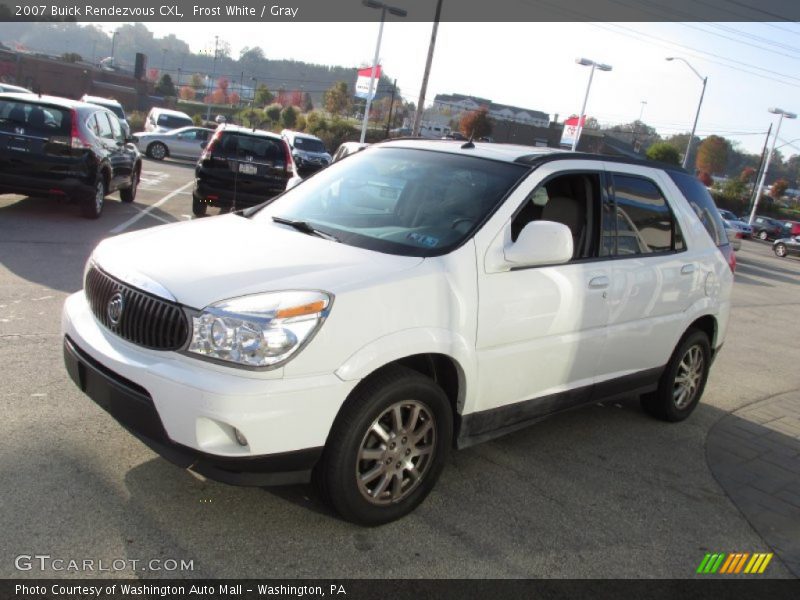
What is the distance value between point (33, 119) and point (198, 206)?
3.02 meters

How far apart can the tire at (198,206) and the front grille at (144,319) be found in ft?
29.2

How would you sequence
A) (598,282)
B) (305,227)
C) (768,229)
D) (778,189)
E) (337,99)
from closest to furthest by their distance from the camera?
(305,227) → (598,282) → (768,229) → (337,99) → (778,189)

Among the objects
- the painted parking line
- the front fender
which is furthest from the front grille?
the painted parking line

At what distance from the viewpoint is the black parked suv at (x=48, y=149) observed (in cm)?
965

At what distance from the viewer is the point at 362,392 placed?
3.16 metres

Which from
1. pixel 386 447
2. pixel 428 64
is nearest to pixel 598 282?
pixel 386 447

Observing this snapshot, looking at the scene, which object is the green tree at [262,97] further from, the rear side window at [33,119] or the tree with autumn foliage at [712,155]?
the rear side window at [33,119]

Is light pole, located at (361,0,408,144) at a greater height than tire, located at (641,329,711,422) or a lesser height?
greater

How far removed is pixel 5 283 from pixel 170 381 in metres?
4.69

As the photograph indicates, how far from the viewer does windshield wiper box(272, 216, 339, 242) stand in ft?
12.3

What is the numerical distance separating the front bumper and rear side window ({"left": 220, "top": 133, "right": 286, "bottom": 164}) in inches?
372

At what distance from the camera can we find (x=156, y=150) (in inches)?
1045

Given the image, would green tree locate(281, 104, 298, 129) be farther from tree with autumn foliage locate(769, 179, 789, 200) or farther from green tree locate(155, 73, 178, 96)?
tree with autumn foliage locate(769, 179, 789, 200)

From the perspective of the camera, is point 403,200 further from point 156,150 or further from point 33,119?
point 156,150
